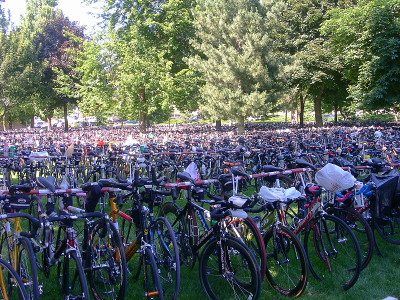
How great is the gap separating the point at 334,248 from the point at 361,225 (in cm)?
58

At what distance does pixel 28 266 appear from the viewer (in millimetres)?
3174

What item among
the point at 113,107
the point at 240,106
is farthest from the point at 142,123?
the point at 240,106

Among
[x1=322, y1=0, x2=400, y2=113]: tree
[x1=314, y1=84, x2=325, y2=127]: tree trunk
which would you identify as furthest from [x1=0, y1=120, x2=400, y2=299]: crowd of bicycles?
[x1=314, y1=84, x2=325, y2=127]: tree trunk

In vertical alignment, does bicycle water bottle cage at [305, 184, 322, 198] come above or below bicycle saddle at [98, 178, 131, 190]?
below

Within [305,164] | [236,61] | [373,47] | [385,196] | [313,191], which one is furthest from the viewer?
[373,47]

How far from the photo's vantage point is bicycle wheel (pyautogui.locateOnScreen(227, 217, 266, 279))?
11.7 feet

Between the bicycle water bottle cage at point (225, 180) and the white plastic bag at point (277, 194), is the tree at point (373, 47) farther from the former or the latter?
the white plastic bag at point (277, 194)

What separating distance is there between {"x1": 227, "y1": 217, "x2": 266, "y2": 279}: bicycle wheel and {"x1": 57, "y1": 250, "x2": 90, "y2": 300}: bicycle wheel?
1338 millimetres

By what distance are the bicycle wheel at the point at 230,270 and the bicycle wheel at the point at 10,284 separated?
1.50m

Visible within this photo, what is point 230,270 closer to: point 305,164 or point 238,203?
Answer: point 238,203

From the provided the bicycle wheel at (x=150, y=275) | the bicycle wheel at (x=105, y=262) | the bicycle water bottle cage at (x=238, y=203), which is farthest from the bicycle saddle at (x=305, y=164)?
the bicycle wheel at (x=105, y=262)

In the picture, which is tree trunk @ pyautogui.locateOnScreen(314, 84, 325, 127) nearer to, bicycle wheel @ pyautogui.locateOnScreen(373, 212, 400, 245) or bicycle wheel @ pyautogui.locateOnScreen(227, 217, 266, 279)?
bicycle wheel @ pyautogui.locateOnScreen(373, 212, 400, 245)

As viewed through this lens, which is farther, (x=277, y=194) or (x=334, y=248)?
(x=334, y=248)

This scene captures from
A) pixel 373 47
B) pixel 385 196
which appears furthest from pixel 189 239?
pixel 373 47
